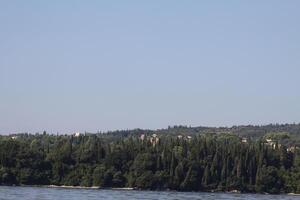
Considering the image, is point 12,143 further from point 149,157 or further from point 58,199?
point 58,199

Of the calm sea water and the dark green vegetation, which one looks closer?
the calm sea water

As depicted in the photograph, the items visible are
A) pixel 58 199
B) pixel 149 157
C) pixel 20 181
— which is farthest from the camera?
pixel 149 157

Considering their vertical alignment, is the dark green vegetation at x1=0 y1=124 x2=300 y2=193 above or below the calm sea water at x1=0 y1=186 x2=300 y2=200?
above

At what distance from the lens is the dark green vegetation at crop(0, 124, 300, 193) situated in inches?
6644

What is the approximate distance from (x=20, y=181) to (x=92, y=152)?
69.5ft

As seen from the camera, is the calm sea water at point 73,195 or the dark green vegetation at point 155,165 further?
the dark green vegetation at point 155,165

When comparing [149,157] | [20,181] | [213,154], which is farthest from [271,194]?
[20,181]

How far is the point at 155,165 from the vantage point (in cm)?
17425

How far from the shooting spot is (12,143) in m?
177

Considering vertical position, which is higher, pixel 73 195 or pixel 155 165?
pixel 155 165

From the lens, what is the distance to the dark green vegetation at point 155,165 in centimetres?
16875

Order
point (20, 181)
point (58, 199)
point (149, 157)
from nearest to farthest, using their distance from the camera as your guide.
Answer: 1. point (58, 199)
2. point (20, 181)
3. point (149, 157)

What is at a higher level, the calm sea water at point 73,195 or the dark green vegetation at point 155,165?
the dark green vegetation at point 155,165

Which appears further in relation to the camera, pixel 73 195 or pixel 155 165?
pixel 155 165
